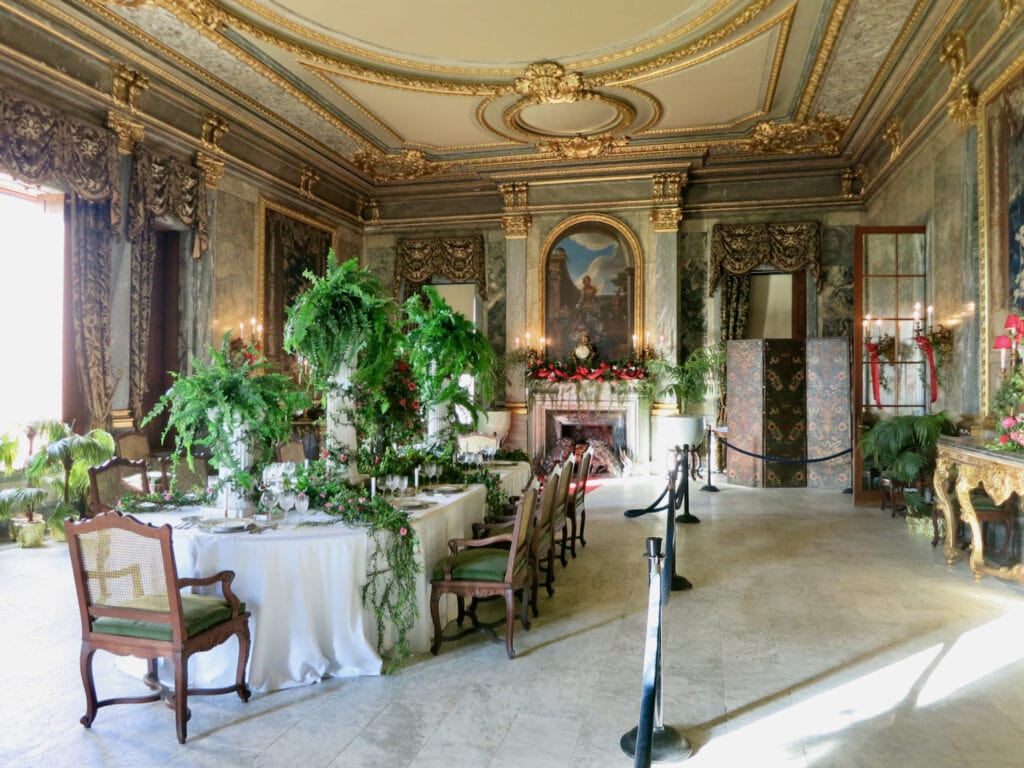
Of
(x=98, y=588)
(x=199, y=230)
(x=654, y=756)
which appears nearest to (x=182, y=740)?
(x=98, y=588)

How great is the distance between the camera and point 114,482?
4.81m

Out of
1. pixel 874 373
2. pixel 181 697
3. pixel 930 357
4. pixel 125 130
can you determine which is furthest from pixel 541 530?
pixel 874 373

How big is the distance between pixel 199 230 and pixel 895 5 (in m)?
8.17

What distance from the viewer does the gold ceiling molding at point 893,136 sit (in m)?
8.73

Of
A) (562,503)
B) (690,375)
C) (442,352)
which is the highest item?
(442,352)

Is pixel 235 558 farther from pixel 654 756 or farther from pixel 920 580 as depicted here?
pixel 920 580

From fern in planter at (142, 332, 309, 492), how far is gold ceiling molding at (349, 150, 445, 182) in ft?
26.7

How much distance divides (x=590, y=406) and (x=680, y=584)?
254 inches

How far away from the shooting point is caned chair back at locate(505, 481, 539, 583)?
396 centimetres

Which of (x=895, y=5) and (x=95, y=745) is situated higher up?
(x=895, y=5)

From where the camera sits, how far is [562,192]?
11867mm

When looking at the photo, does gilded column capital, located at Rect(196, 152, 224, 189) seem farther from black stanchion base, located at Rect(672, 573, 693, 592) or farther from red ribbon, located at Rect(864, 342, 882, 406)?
red ribbon, located at Rect(864, 342, 882, 406)

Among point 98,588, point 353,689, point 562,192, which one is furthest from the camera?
point 562,192

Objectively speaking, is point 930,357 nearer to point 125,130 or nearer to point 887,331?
point 887,331
